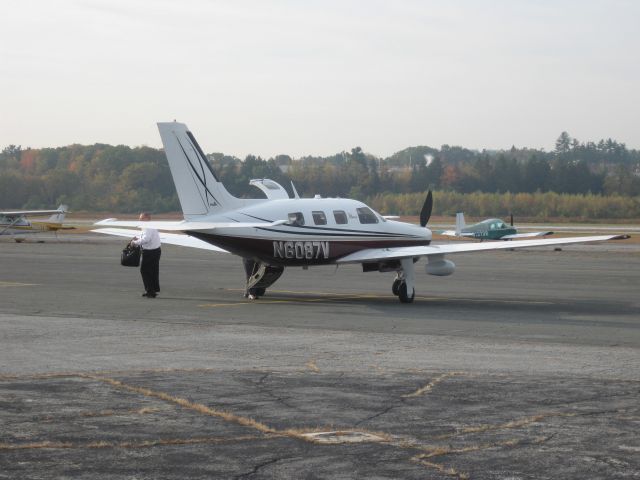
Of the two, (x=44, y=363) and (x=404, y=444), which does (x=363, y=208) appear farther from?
(x=404, y=444)

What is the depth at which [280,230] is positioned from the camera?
23.5 m

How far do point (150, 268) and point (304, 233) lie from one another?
4139 mm

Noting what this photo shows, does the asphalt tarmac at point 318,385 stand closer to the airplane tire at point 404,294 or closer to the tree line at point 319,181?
the airplane tire at point 404,294

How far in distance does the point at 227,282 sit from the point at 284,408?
66.1 ft

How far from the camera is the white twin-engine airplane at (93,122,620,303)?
76.5 ft

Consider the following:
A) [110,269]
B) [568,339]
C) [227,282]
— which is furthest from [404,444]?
[110,269]

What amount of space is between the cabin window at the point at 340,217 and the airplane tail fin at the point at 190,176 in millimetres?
2519

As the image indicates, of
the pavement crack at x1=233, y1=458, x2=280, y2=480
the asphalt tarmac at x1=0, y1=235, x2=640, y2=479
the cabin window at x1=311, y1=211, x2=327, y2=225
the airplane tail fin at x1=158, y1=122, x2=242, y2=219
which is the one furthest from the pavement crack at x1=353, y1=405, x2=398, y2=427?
the airplane tail fin at x1=158, y1=122, x2=242, y2=219

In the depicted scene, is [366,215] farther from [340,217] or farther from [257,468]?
[257,468]

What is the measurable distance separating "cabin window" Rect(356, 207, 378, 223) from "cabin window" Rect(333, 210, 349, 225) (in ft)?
1.50

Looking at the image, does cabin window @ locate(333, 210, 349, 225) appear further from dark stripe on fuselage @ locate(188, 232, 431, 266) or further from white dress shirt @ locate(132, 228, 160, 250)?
white dress shirt @ locate(132, 228, 160, 250)

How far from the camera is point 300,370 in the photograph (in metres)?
13.5

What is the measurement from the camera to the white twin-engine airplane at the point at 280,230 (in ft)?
76.5

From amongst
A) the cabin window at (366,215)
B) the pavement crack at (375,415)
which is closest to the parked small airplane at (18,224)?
the cabin window at (366,215)
